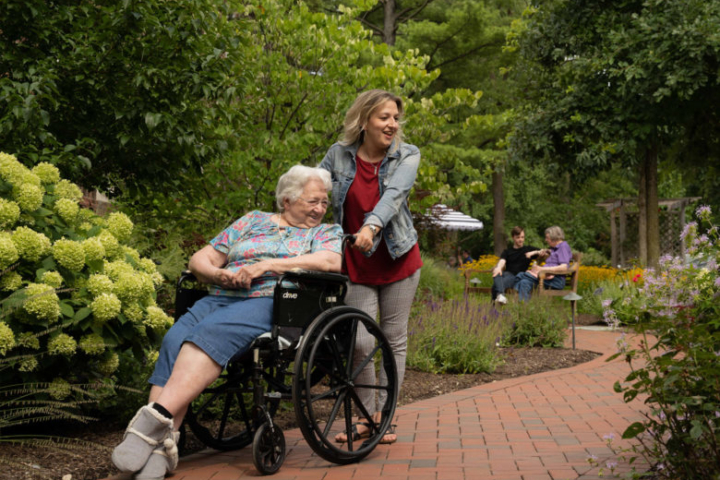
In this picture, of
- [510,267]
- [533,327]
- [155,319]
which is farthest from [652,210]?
[155,319]

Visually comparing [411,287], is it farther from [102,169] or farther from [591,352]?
[591,352]

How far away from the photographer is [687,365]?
2.76 m

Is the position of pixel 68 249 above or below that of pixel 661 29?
below

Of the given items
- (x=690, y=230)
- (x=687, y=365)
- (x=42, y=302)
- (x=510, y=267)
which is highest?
(x=690, y=230)

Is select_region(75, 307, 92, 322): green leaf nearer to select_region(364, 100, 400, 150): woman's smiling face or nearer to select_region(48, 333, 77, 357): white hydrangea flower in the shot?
select_region(48, 333, 77, 357): white hydrangea flower

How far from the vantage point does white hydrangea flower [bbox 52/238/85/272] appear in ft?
12.3

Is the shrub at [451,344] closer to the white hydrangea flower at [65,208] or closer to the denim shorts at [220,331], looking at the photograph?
the denim shorts at [220,331]

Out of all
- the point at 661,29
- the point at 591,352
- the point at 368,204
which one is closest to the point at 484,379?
the point at 591,352

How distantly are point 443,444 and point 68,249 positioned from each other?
6.76 feet

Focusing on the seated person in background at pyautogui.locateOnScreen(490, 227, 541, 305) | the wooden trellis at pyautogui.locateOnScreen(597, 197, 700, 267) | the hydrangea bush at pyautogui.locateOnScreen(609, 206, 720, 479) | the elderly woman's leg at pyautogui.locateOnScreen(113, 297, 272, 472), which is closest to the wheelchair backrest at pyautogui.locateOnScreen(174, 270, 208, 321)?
the elderly woman's leg at pyautogui.locateOnScreen(113, 297, 272, 472)

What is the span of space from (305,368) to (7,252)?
1.41 meters

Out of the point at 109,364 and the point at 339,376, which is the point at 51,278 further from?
the point at 339,376

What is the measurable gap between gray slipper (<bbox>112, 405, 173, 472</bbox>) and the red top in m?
1.40

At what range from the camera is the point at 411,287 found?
14.0ft
